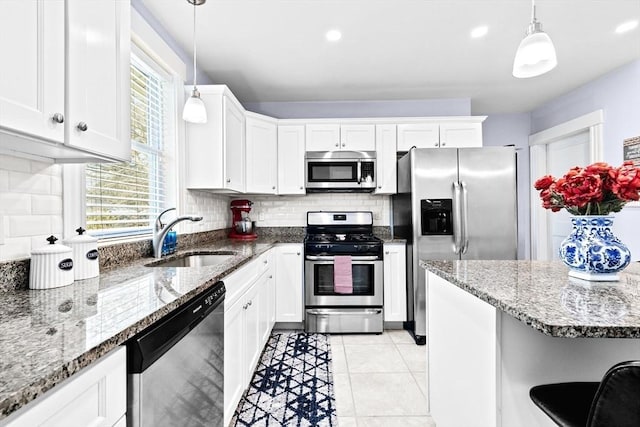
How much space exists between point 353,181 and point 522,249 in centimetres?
271

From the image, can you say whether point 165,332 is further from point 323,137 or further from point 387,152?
point 387,152

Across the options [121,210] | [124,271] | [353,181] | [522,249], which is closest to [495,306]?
[124,271]

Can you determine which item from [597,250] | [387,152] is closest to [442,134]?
[387,152]

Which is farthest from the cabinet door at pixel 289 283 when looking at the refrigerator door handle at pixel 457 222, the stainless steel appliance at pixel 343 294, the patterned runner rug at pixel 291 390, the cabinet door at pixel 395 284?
the refrigerator door handle at pixel 457 222

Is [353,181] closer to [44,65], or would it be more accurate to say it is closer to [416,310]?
[416,310]

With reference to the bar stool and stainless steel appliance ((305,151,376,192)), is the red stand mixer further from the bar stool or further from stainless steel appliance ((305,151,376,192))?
the bar stool

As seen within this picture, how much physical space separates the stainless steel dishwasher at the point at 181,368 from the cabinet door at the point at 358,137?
95.3 inches

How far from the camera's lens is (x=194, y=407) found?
1.19 meters

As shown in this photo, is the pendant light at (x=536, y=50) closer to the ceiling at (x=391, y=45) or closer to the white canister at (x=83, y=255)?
the ceiling at (x=391, y=45)

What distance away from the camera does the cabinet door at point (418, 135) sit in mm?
3484

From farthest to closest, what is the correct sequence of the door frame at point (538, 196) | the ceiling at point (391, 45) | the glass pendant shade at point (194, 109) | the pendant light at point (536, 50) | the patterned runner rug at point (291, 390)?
the door frame at point (538, 196) → the ceiling at point (391, 45) → the glass pendant shade at point (194, 109) → the patterned runner rug at point (291, 390) → the pendant light at point (536, 50)

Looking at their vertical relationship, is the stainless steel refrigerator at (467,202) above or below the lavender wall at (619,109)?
below

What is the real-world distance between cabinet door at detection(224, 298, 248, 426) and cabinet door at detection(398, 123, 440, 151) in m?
2.49

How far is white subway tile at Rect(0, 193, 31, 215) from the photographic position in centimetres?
116
